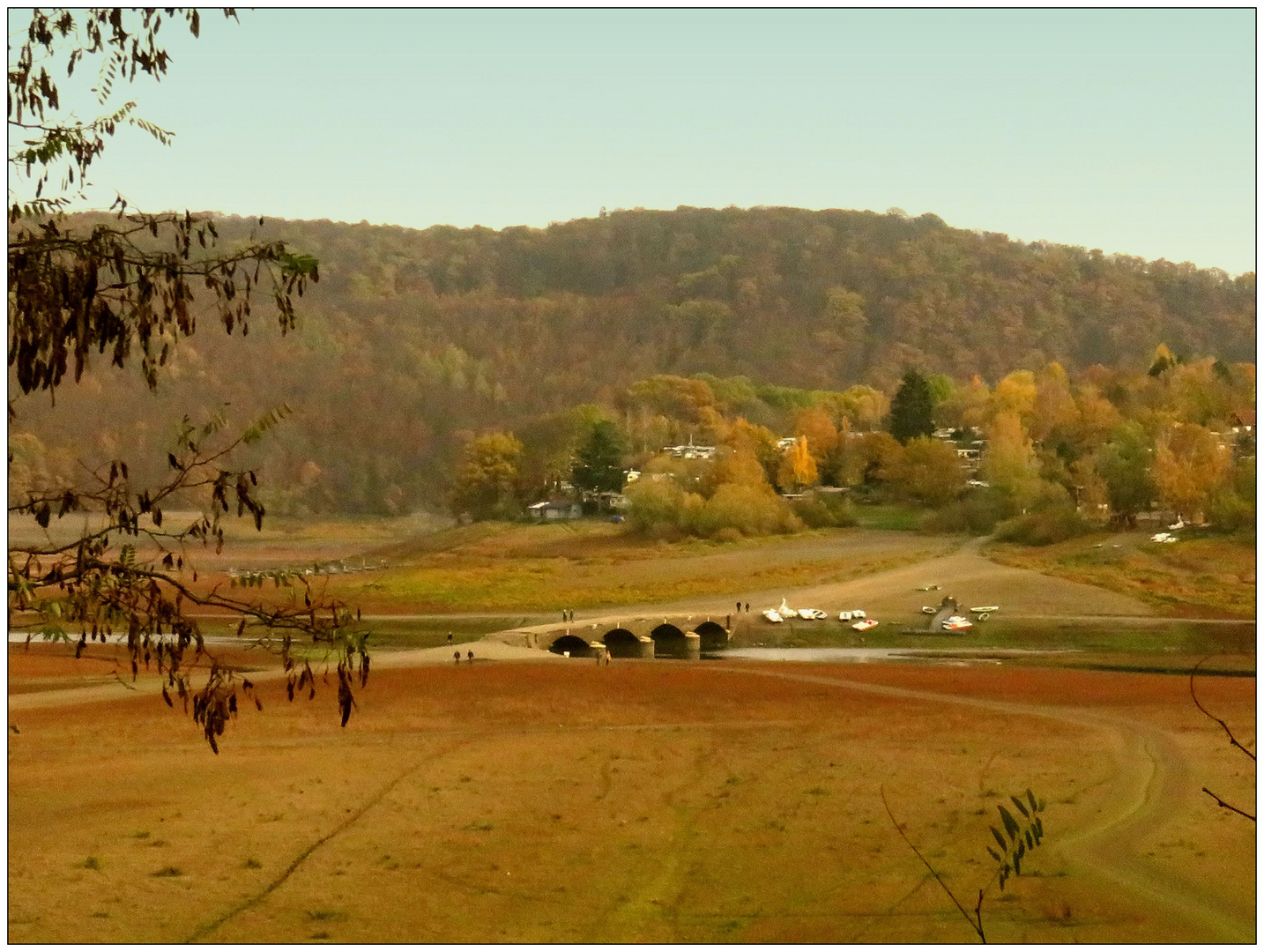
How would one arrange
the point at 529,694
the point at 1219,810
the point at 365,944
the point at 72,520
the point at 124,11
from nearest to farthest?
the point at 124,11 < the point at 72,520 < the point at 365,944 < the point at 1219,810 < the point at 529,694

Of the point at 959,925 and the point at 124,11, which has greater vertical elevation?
the point at 124,11

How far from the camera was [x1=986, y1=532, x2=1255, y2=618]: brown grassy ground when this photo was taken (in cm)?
829

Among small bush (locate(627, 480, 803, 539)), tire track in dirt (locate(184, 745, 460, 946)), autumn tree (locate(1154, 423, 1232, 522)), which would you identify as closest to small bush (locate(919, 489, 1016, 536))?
small bush (locate(627, 480, 803, 539))

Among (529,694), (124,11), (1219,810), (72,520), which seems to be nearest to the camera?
(124,11)

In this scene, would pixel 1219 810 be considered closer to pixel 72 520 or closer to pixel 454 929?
pixel 454 929

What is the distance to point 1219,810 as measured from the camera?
7.33 m

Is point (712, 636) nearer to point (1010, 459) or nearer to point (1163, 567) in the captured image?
point (1010, 459)

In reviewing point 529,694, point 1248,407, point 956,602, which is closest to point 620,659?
point 529,694

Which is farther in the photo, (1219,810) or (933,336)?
(933,336)

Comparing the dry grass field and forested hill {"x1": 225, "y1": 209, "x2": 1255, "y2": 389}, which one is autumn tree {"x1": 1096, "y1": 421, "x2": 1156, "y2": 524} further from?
forested hill {"x1": 225, "y1": 209, "x2": 1255, "y2": 389}

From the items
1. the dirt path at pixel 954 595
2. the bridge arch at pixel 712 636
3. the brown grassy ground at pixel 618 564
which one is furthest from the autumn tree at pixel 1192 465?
the bridge arch at pixel 712 636

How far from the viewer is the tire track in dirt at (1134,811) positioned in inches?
268

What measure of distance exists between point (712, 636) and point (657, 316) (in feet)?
6.91

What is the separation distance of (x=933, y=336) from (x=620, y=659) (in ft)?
9.57
